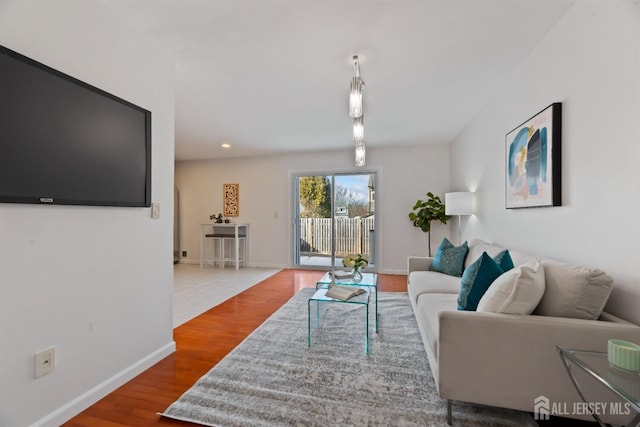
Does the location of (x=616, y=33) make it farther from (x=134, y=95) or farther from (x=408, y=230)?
(x=408, y=230)

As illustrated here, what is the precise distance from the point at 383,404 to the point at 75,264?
1870 mm

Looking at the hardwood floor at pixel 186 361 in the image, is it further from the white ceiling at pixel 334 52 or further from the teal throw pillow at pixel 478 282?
the white ceiling at pixel 334 52

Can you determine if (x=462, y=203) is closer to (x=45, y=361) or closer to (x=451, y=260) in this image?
(x=451, y=260)

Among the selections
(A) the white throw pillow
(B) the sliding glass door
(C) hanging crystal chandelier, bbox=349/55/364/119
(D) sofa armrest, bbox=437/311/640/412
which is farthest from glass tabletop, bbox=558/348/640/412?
(B) the sliding glass door

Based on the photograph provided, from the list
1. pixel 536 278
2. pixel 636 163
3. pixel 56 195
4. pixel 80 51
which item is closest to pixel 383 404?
pixel 536 278

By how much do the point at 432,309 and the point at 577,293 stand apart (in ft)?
2.74

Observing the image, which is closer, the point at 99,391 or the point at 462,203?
the point at 99,391

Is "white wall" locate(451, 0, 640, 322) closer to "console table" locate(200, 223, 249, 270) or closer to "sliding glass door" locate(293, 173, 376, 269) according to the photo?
"sliding glass door" locate(293, 173, 376, 269)

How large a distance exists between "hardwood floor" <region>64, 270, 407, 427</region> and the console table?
1992 mm

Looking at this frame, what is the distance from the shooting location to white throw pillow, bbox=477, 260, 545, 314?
1378 mm

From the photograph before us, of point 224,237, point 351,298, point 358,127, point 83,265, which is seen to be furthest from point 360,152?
point 224,237

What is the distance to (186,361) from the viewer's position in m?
2.07

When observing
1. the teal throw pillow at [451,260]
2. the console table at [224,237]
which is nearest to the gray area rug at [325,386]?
the teal throw pillow at [451,260]

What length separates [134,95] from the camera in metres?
1.87
